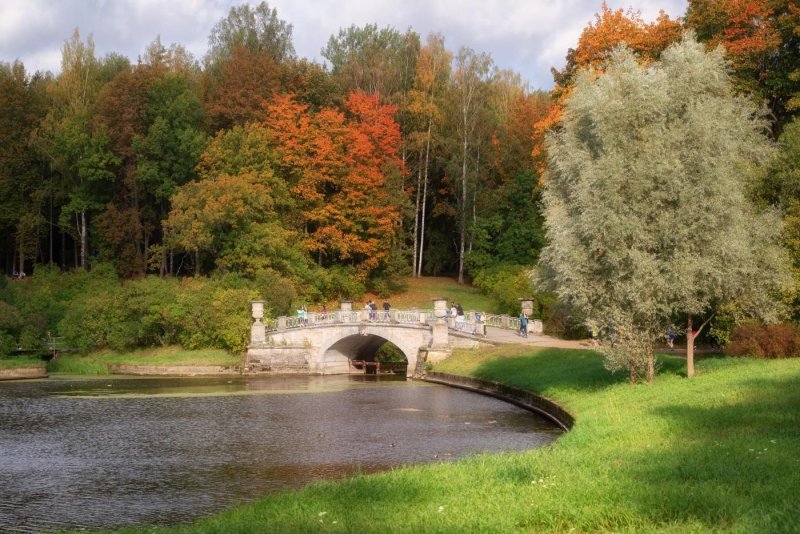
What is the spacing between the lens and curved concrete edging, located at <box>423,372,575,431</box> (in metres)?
26.8

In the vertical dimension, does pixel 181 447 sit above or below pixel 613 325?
below

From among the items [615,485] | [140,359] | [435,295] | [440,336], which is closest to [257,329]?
[140,359]

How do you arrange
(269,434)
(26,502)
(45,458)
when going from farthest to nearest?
(269,434) → (45,458) → (26,502)

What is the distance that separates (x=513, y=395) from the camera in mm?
33656

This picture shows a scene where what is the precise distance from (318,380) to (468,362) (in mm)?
7910

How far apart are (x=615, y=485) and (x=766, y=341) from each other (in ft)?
57.8

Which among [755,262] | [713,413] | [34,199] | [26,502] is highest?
[34,199]

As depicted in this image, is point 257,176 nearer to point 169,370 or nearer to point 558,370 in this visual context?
point 169,370

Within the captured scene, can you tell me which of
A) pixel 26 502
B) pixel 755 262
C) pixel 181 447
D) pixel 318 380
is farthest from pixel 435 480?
pixel 318 380

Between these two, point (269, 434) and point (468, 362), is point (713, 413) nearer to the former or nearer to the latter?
point (269, 434)

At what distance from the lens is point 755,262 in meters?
25.3

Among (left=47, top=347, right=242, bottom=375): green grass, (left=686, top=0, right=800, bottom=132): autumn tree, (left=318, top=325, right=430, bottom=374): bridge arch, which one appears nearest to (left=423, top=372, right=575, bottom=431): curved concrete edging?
(left=318, top=325, right=430, bottom=374): bridge arch

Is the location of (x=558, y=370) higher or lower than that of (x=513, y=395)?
higher

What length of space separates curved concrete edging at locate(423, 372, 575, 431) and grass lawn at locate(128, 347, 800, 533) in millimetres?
6008
